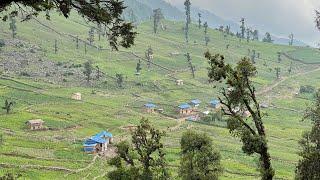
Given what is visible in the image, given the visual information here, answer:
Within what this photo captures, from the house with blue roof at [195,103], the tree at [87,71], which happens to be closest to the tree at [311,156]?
the house with blue roof at [195,103]

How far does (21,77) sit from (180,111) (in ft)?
173

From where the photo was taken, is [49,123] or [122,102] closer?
[49,123]

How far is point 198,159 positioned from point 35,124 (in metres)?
60.1

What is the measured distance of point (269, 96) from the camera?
583 feet

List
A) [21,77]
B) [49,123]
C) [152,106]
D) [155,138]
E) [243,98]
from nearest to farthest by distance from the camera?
Result: [243,98] < [155,138] < [49,123] < [152,106] < [21,77]

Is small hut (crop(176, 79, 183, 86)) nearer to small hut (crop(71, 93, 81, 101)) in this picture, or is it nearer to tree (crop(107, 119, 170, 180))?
small hut (crop(71, 93, 81, 101))

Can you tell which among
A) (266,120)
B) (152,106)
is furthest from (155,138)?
(266,120)

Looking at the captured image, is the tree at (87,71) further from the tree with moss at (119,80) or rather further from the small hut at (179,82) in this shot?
the small hut at (179,82)

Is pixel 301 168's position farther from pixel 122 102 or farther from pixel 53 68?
pixel 53 68

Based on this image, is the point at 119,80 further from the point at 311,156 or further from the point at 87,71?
the point at 311,156

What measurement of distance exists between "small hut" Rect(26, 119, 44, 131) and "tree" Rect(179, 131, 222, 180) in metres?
55.4

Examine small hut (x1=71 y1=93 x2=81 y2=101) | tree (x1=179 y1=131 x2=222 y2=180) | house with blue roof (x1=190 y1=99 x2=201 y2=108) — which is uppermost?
small hut (x1=71 y1=93 x2=81 y2=101)

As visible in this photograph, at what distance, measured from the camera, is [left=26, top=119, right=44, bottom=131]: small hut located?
101500 mm

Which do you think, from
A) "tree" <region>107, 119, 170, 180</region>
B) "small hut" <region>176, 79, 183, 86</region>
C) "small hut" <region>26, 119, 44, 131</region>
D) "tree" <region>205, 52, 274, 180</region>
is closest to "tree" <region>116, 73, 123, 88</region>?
"small hut" <region>176, 79, 183, 86</region>
